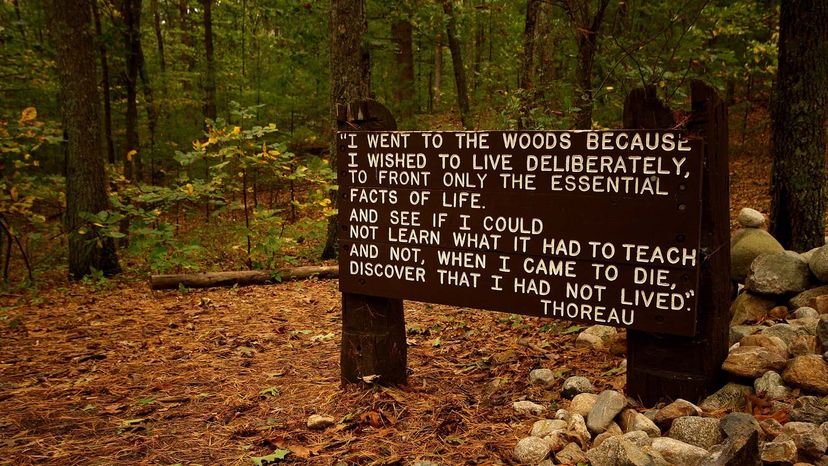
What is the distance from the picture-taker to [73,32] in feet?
27.6

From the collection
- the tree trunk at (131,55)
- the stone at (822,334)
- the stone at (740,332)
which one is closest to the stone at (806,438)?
the stone at (822,334)

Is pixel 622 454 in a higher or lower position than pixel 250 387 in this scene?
higher

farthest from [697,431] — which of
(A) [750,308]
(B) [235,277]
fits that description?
(B) [235,277]

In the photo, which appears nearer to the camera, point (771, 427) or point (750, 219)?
point (771, 427)

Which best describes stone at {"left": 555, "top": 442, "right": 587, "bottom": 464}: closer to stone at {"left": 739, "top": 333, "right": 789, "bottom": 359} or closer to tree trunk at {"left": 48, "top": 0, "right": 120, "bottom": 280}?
stone at {"left": 739, "top": 333, "right": 789, "bottom": 359}

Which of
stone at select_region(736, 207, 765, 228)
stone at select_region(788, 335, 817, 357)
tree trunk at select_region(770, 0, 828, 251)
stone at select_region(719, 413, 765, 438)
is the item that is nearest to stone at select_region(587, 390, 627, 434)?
stone at select_region(719, 413, 765, 438)

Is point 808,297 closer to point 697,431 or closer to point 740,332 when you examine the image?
point 740,332

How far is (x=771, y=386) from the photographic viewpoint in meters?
3.22

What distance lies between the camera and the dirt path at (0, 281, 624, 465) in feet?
11.2

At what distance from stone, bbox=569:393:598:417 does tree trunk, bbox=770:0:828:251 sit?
366cm

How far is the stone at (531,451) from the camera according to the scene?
3008 millimetres

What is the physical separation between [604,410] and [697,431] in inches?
19.3

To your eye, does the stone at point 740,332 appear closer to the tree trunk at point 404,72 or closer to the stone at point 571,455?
the stone at point 571,455

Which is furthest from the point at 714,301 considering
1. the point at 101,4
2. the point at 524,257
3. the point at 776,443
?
the point at 101,4
